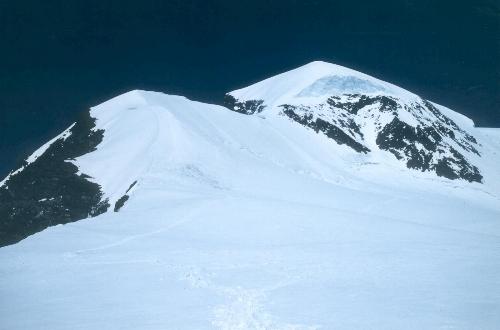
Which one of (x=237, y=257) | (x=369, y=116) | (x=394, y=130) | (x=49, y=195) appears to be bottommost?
(x=237, y=257)

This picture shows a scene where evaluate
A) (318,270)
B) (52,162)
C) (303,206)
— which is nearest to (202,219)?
(303,206)

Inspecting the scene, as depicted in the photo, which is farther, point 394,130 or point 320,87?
point 320,87

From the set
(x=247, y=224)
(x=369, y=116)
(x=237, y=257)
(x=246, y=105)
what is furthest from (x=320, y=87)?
(x=237, y=257)

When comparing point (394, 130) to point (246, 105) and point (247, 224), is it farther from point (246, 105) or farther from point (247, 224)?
point (247, 224)

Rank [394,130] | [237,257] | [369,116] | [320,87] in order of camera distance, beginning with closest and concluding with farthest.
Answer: [237,257] < [394,130] < [369,116] < [320,87]

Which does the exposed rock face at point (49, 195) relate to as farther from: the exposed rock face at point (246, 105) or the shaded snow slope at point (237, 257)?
the exposed rock face at point (246, 105)

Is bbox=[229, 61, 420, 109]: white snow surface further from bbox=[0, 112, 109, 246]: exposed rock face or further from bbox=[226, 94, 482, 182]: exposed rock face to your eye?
bbox=[0, 112, 109, 246]: exposed rock face

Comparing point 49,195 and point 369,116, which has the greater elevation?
point 369,116

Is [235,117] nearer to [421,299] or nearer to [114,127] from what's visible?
[114,127]
